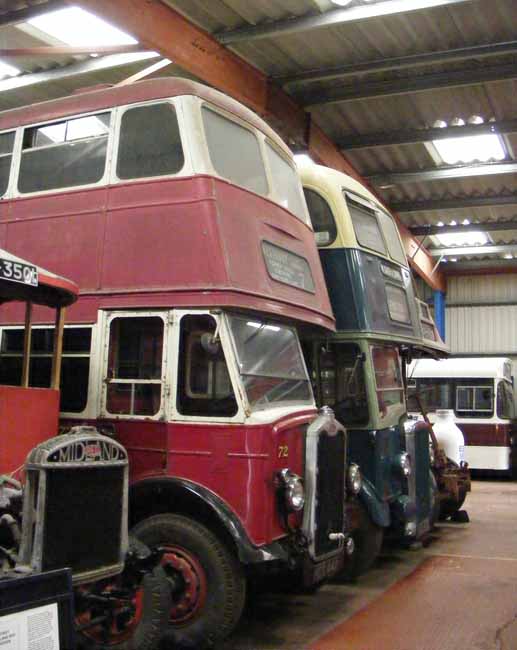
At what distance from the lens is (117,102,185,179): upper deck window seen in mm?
5914

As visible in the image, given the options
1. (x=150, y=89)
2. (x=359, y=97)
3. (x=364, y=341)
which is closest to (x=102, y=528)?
(x=150, y=89)

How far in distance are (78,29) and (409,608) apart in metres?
7.00

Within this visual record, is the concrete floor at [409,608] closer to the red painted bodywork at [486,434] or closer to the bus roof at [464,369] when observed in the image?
the red painted bodywork at [486,434]

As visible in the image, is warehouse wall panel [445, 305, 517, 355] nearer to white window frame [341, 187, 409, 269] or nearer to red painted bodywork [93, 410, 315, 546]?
white window frame [341, 187, 409, 269]

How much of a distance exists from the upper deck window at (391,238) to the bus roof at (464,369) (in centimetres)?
856

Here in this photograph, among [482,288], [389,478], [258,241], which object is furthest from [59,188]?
[482,288]

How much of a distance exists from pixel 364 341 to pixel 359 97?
14.2 feet

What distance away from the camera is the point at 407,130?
39.3 ft

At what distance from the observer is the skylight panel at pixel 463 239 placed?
18.4 meters

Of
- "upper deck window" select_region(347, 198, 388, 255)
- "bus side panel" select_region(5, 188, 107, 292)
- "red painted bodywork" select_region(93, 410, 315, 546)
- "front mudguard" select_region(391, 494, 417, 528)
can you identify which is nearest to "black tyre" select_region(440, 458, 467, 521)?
"front mudguard" select_region(391, 494, 417, 528)

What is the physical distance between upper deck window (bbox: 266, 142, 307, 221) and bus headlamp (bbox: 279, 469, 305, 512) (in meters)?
2.41

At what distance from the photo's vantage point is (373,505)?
746 centimetres

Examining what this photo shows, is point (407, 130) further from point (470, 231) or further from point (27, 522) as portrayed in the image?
point (27, 522)

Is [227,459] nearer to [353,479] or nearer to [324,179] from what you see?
[353,479]
